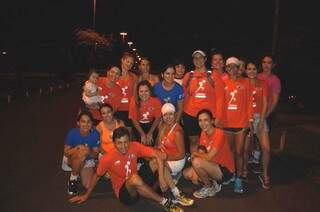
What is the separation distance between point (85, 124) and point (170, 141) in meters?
1.40

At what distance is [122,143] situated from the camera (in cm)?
590

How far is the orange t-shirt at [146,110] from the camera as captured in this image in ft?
24.4

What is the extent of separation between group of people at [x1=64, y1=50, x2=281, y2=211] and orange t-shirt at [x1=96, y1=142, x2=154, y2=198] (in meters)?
0.01

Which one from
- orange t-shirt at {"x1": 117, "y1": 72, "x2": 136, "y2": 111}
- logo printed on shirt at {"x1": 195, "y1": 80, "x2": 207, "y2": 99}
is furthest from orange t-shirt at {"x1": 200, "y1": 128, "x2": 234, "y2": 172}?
orange t-shirt at {"x1": 117, "y1": 72, "x2": 136, "y2": 111}

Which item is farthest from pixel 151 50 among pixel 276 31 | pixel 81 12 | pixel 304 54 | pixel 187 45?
pixel 276 31

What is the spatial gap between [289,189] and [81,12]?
4336 cm

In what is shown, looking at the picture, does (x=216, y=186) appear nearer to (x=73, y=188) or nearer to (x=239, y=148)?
(x=239, y=148)

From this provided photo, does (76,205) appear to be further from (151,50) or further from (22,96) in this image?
(151,50)

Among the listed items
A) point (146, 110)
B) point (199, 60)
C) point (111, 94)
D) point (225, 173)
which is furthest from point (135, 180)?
point (199, 60)

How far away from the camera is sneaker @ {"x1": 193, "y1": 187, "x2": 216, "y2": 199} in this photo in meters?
6.69

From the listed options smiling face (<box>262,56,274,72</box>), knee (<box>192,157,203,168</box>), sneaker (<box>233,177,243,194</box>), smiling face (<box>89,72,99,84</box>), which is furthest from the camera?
smiling face (<box>89,72,99,84</box>)

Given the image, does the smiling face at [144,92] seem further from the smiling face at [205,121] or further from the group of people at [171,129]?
the smiling face at [205,121]

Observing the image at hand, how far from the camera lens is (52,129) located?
510 inches

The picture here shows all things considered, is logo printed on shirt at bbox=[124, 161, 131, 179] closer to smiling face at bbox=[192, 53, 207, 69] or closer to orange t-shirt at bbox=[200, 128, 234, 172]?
orange t-shirt at bbox=[200, 128, 234, 172]
